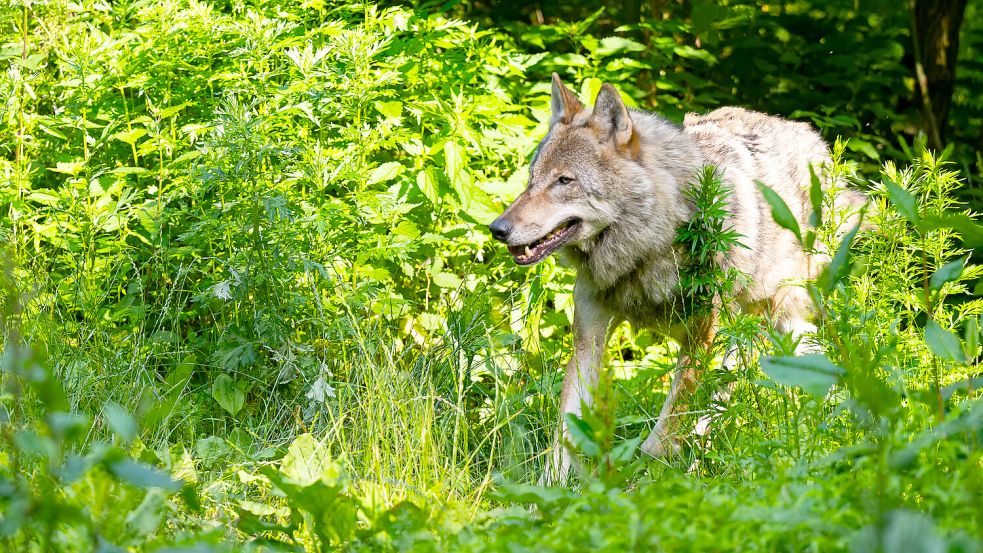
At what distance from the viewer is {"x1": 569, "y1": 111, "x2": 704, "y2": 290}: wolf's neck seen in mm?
4410

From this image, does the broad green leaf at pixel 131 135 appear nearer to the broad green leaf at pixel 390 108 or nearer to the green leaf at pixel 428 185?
the broad green leaf at pixel 390 108

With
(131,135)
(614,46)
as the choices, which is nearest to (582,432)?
(131,135)

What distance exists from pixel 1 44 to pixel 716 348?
465 centimetres

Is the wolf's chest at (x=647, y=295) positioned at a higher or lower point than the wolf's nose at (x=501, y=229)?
lower

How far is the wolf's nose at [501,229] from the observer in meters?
4.36

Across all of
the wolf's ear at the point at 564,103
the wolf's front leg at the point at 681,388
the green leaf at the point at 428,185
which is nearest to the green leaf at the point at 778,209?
the wolf's front leg at the point at 681,388

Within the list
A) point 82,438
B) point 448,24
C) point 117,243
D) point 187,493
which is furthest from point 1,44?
point 187,493

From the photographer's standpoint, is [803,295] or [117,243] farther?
[803,295]

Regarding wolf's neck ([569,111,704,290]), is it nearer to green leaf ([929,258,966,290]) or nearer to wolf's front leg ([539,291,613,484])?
wolf's front leg ([539,291,613,484])

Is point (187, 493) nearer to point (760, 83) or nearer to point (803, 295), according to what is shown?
point (803, 295)

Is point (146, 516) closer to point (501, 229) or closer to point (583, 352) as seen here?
point (501, 229)

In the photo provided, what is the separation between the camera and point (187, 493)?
2414mm

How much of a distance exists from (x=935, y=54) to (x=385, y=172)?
4346 millimetres

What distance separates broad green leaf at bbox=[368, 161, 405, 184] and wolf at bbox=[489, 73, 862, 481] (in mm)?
853
